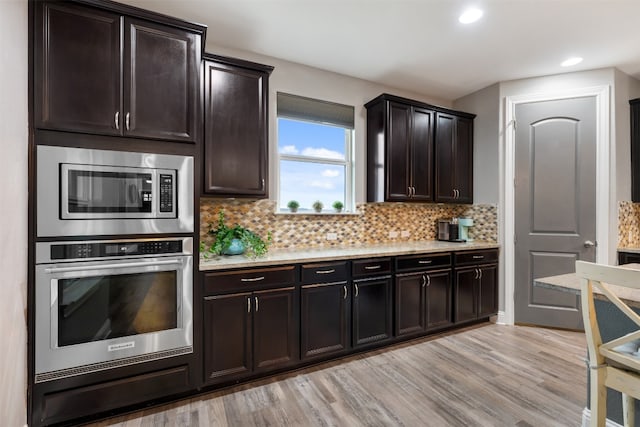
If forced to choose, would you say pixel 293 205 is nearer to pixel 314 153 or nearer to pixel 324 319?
pixel 314 153

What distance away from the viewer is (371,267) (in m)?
2.83

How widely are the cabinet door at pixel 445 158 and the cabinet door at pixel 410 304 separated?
3.82 feet

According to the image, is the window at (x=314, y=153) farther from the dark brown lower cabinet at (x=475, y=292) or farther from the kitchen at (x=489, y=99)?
the dark brown lower cabinet at (x=475, y=292)

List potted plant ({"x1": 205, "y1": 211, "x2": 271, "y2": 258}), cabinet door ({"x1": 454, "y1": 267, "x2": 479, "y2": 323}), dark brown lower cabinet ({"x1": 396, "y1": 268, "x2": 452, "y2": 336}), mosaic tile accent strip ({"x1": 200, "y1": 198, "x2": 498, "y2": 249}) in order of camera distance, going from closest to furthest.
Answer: potted plant ({"x1": 205, "y1": 211, "x2": 271, "y2": 258}) < mosaic tile accent strip ({"x1": 200, "y1": 198, "x2": 498, "y2": 249}) < dark brown lower cabinet ({"x1": 396, "y1": 268, "x2": 452, "y2": 336}) < cabinet door ({"x1": 454, "y1": 267, "x2": 479, "y2": 323})

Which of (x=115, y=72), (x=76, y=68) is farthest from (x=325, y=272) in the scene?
(x=76, y=68)

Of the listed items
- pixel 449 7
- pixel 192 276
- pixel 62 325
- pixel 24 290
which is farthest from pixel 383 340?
pixel 449 7

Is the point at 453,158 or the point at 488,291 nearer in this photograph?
the point at 488,291

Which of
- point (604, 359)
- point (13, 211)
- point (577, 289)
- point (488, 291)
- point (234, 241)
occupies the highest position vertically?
point (13, 211)

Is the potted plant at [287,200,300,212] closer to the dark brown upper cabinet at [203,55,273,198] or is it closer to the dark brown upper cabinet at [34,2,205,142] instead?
the dark brown upper cabinet at [203,55,273,198]

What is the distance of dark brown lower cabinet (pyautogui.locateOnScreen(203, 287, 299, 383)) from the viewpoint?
2184 mm

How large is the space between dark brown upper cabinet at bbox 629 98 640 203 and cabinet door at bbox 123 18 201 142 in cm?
452

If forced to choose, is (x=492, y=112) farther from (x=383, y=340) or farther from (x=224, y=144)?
(x=224, y=144)

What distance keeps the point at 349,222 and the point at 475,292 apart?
1627mm

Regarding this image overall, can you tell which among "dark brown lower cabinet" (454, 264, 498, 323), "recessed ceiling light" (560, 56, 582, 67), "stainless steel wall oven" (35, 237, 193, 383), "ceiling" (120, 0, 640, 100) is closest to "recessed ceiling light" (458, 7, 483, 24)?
"ceiling" (120, 0, 640, 100)
